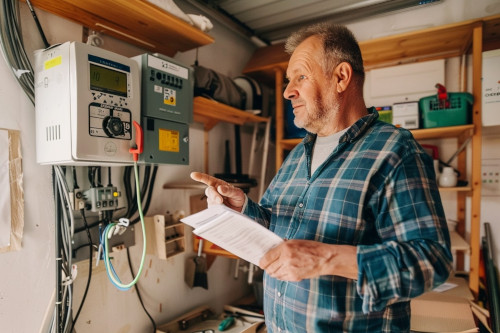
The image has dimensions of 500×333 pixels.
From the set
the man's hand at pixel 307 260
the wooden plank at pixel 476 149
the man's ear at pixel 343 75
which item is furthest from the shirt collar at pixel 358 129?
the wooden plank at pixel 476 149

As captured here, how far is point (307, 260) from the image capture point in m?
0.71

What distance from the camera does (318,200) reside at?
3.09 feet

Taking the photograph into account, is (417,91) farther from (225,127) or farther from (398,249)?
(398,249)

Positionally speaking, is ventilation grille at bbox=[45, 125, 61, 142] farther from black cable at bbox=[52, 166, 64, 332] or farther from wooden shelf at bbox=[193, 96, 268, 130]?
wooden shelf at bbox=[193, 96, 268, 130]

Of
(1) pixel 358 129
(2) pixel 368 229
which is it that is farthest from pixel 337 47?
(2) pixel 368 229

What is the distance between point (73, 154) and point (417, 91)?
2094 millimetres

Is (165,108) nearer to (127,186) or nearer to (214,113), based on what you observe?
(127,186)

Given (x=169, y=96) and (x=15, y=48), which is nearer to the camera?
(x=15, y=48)

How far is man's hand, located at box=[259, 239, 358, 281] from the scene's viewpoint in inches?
27.9

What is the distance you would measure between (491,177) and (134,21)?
7.25ft

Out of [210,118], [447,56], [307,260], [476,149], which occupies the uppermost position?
[447,56]

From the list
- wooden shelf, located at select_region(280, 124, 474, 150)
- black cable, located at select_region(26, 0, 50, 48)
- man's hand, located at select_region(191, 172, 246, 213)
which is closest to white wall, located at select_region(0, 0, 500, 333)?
black cable, located at select_region(26, 0, 50, 48)

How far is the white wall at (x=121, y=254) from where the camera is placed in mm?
1130

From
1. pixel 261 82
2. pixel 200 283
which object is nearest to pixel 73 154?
pixel 200 283
